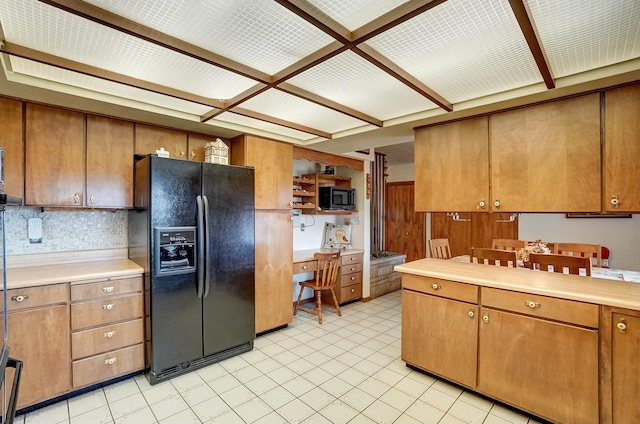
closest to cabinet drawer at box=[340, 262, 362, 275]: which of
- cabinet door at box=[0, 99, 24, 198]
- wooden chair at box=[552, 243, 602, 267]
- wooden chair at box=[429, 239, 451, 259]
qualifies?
wooden chair at box=[429, 239, 451, 259]

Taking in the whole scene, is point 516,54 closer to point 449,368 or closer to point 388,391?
point 449,368

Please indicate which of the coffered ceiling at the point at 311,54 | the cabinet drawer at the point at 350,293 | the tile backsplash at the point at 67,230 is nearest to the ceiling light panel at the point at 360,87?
the coffered ceiling at the point at 311,54

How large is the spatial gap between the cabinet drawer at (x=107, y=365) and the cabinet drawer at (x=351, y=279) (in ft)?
8.55

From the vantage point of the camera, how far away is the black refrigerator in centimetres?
244

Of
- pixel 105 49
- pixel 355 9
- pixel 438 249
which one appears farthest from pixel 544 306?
pixel 105 49

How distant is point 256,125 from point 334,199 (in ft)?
5.37

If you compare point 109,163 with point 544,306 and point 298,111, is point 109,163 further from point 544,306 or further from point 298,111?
point 544,306

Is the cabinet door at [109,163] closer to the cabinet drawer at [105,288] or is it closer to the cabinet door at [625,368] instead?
the cabinet drawer at [105,288]

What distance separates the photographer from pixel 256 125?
10.4ft

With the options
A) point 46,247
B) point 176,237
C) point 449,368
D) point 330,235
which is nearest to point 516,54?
point 449,368

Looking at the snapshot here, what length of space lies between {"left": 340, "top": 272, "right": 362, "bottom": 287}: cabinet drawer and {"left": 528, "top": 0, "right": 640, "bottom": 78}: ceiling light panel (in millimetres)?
3300

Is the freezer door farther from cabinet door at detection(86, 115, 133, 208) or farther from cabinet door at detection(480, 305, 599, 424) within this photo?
cabinet door at detection(480, 305, 599, 424)

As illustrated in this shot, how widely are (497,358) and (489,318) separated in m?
0.28

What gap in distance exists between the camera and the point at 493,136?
8.47ft
